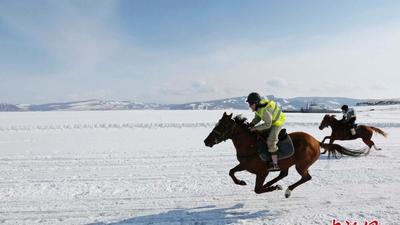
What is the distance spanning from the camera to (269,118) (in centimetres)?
620

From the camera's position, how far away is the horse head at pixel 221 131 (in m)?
6.37

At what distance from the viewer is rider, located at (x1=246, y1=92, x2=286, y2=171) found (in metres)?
6.23

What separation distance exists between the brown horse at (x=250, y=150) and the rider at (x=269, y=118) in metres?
0.23

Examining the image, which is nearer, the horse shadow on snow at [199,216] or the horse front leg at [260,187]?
the horse shadow on snow at [199,216]

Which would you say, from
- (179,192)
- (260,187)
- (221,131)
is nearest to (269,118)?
(221,131)

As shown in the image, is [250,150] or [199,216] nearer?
[199,216]

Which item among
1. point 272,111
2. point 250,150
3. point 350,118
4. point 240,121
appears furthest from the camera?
point 350,118

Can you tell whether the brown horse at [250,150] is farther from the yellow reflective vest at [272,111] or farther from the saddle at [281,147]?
the yellow reflective vest at [272,111]

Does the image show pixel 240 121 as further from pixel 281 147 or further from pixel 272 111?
pixel 281 147

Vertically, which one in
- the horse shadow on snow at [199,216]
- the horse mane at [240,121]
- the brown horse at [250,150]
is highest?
the horse mane at [240,121]

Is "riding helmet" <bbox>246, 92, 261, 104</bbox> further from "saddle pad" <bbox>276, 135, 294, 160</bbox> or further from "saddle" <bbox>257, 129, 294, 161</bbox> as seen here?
"saddle pad" <bbox>276, 135, 294, 160</bbox>

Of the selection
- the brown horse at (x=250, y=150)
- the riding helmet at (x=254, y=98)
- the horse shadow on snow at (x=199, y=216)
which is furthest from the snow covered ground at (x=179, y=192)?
the riding helmet at (x=254, y=98)

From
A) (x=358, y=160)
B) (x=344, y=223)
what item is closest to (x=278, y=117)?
(x=344, y=223)

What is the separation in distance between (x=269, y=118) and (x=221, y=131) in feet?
3.39
